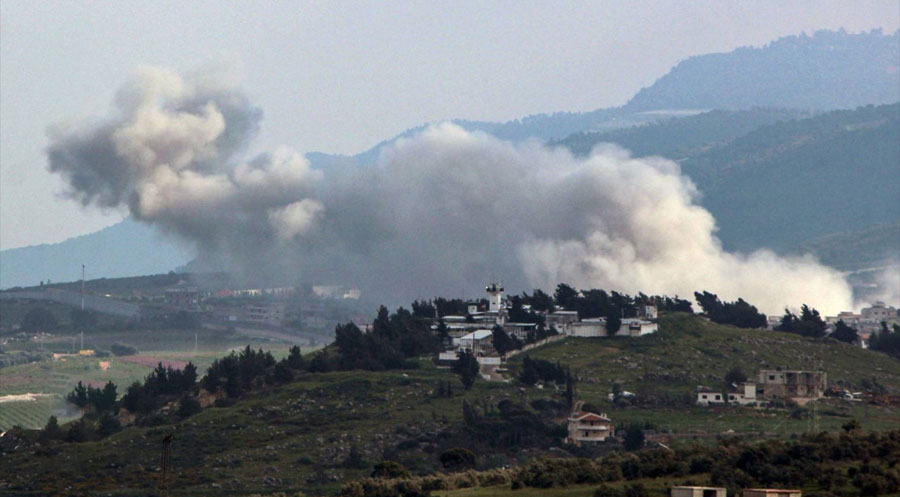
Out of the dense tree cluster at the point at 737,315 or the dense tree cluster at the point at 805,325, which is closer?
the dense tree cluster at the point at 805,325

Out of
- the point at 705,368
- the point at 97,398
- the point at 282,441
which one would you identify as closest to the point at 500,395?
→ the point at 282,441

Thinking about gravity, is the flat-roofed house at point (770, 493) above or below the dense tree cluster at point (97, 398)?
below

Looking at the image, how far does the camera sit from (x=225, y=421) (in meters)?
107

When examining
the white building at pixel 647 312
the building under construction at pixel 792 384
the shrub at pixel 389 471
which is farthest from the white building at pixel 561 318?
the shrub at pixel 389 471

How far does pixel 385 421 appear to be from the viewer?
105 metres

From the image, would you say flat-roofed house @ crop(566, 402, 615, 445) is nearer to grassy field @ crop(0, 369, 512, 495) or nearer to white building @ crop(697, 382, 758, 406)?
grassy field @ crop(0, 369, 512, 495)

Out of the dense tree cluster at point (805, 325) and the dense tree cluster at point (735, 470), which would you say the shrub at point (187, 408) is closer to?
the dense tree cluster at point (735, 470)

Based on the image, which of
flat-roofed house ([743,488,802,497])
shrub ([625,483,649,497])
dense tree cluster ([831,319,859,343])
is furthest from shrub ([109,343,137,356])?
flat-roofed house ([743,488,802,497])

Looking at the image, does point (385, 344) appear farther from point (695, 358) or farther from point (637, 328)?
point (695, 358)

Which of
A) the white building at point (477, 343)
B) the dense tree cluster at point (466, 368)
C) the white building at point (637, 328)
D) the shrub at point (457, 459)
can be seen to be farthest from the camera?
the white building at point (637, 328)

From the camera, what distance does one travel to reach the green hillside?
94.4 meters

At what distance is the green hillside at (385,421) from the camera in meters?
94.4

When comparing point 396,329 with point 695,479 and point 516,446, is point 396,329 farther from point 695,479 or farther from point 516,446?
point 695,479

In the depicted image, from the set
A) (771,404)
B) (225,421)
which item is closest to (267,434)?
(225,421)
